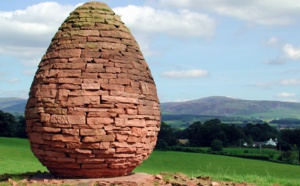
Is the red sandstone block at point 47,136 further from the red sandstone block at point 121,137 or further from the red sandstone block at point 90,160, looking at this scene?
the red sandstone block at point 121,137

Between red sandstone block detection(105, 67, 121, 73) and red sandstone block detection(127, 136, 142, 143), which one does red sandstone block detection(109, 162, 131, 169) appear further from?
red sandstone block detection(105, 67, 121, 73)

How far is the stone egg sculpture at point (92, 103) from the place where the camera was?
9.88 meters

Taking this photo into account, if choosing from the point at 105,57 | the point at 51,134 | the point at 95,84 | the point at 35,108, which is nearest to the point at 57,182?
the point at 51,134

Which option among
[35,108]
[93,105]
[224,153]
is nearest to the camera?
[93,105]

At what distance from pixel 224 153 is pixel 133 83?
4386 cm

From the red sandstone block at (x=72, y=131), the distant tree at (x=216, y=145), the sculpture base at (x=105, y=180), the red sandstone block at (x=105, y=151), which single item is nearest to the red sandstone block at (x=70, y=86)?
the red sandstone block at (x=72, y=131)

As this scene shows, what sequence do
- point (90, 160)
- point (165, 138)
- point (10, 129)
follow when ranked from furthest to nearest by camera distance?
1. point (10, 129)
2. point (165, 138)
3. point (90, 160)

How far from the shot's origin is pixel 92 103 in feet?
32.2

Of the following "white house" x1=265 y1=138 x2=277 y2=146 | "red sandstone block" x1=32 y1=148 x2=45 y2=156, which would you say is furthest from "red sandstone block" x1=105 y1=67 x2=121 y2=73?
"white house" x1=265 y1=138 x2=277 y2=146

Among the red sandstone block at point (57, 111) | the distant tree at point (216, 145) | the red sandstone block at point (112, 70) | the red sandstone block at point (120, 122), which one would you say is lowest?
the distant tree at point (216, 145)

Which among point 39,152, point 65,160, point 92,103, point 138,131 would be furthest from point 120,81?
point 39,152

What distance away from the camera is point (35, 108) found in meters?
10.5

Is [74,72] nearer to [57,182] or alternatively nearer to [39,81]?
[39,81]

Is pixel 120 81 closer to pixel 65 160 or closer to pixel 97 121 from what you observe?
pixel 97 121
